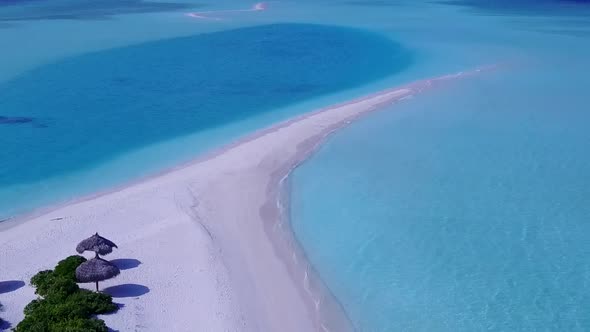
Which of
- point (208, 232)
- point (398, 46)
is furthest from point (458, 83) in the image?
point (208, 232)

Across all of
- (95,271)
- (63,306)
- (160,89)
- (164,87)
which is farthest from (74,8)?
(63,306)

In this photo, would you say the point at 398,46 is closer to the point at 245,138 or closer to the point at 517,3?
the point at 245,138

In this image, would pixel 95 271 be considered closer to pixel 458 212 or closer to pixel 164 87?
pixel 458 212

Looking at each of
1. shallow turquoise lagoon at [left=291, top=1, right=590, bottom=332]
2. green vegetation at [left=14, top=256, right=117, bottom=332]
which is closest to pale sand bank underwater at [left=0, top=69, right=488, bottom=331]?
green vegetation at [left=14, top=256, right=117, bottom=332]

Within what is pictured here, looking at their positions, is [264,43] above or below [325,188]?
above

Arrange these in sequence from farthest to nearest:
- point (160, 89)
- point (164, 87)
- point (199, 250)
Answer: point (164, 87), point (160, 89), point (199, 250)

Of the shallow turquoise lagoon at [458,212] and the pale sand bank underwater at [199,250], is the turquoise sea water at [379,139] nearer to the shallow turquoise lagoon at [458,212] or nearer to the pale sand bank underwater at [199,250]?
the shallow turquoise lagoon at [458,212]

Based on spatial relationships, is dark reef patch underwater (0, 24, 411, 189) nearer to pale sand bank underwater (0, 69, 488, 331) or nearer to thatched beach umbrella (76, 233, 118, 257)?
pale sand bank underwater (0, 69, 488, 331)
